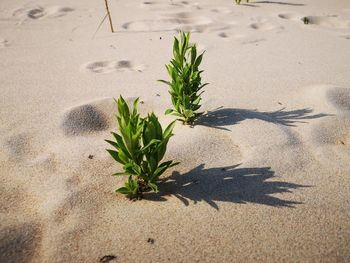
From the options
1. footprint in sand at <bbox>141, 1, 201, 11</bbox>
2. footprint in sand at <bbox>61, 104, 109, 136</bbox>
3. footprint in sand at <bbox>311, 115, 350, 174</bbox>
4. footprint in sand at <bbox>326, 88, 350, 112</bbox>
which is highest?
footprint in sand at <bbox>141, 1, 201, 11</bbox>

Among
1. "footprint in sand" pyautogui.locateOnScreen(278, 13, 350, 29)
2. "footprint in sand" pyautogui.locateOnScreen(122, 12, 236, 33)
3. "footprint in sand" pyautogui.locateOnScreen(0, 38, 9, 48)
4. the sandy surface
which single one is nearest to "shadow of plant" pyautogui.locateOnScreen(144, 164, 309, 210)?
the sandy surface

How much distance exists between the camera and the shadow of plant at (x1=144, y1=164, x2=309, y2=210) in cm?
186

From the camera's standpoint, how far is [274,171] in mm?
2074

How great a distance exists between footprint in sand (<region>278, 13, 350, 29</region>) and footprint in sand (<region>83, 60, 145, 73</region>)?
324 cm

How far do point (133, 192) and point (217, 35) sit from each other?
347 centimetres

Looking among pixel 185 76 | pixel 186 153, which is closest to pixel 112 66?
pixel 185 76

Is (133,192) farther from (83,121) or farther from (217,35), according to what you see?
(217,35)

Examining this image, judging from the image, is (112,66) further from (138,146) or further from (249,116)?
(138,146)

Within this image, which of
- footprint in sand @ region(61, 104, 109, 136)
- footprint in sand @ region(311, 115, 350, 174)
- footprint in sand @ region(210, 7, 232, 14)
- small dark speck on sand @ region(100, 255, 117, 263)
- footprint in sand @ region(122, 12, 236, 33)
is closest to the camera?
small dark speck on sand @ region(100, 255, 117, 263)

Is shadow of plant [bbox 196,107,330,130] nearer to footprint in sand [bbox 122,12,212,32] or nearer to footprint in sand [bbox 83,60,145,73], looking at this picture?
footprint in sand [bbox 83,60,145,73]

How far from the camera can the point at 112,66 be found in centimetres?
366

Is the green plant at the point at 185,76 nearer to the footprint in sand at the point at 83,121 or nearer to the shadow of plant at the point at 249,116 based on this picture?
the shadow of plant at the point at 249,116

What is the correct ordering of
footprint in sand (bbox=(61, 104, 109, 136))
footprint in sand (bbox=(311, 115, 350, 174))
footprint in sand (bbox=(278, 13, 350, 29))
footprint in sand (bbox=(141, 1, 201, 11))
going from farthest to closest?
footprint in sand (bbox=(141, 1, 201, 11)) → footprint in sand (bbox=(278, 13, 350, 29)) → footprint in sand (bbox=(61, 104, 109, 136)) → footprint in sand (bbox=(311, 115, 350, 174))

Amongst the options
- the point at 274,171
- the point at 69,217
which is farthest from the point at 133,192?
the point at 274,171
